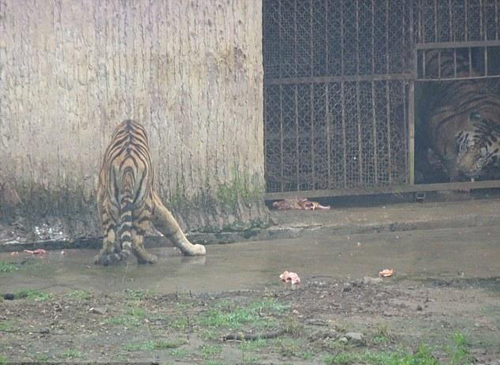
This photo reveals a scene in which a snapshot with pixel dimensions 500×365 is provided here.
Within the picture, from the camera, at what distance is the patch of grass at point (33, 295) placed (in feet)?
23.8

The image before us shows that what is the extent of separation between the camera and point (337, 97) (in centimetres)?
1101

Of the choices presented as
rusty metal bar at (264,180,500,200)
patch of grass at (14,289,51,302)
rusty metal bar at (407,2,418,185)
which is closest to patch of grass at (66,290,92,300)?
patch of grass at (14,289,51,302)

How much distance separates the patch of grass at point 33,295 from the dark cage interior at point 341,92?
394cm

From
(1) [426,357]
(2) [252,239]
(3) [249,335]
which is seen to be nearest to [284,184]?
(2) [252,239]

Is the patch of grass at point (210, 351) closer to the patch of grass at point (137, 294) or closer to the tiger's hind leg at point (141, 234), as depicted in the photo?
the patch of grass at point (137, 294)

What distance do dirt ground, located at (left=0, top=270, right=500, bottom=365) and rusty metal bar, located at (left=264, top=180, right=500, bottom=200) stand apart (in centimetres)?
293

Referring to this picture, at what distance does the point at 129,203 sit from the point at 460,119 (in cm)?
485

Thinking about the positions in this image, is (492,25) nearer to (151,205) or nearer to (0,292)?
(151,205)

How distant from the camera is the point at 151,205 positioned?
8906 millimetres

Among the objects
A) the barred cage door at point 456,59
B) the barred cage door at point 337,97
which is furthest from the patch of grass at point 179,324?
the barred cage door at point 456,59

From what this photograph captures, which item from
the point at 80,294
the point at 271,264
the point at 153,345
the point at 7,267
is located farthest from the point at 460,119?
the point at 153,345

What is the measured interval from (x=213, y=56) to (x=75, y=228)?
73.9 inches

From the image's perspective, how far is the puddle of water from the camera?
790 centimetres

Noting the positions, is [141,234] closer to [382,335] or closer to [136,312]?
[136,312]
